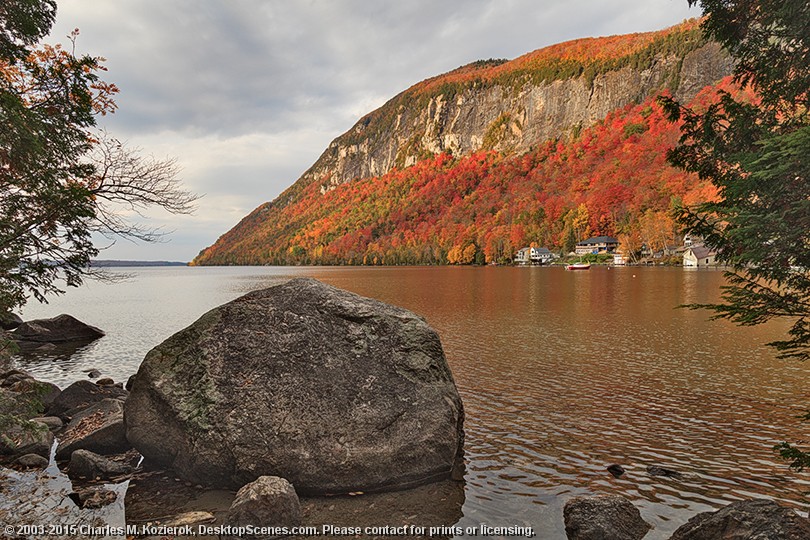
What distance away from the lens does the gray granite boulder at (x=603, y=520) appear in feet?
23.1

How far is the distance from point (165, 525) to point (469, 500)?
5.52 metres

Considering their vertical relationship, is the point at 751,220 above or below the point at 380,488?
above

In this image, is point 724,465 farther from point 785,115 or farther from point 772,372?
point 772,372

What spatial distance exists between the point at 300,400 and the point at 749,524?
24.9 feet

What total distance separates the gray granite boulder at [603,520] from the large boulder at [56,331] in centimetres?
3500

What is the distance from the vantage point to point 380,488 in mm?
8742

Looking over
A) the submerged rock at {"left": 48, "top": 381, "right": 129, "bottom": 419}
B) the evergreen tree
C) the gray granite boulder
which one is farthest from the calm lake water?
the submerged rock at {"left": 48, "top": 381, "right": 129, "bottom": 419}

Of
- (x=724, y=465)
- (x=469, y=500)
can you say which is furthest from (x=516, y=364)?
(x=469, y=500)

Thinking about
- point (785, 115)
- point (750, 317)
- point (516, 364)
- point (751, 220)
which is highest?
point (785, 115)

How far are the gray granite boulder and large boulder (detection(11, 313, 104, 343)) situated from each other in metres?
35.0

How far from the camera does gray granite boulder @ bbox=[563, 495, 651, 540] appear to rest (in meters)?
7.04

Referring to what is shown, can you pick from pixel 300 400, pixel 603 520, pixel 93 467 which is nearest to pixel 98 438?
pixel 93 467

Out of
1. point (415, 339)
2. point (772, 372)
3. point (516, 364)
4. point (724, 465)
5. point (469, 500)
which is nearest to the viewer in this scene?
point (469, 500)

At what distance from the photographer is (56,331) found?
3089cm
